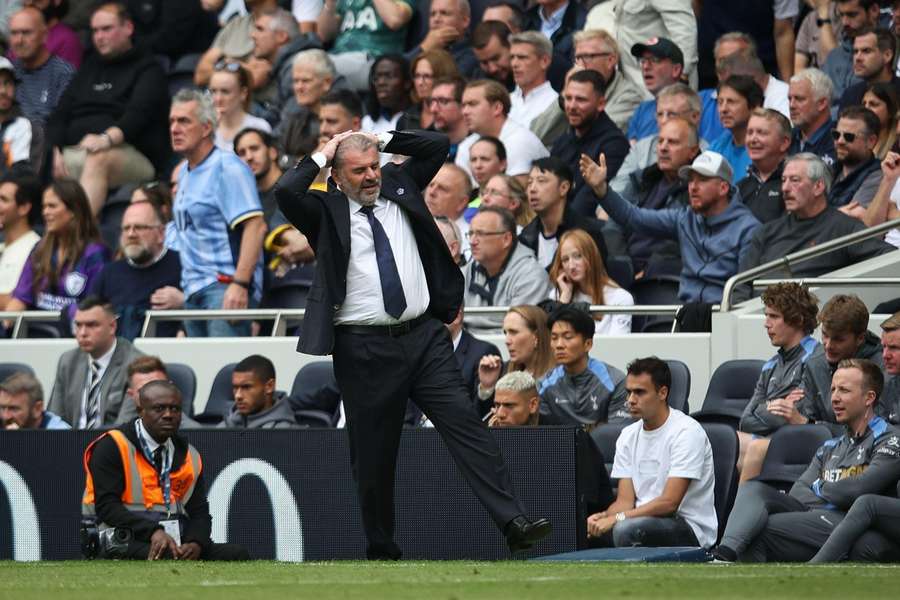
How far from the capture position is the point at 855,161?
42.4 ft

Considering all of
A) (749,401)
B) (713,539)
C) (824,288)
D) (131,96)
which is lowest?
(713,539)

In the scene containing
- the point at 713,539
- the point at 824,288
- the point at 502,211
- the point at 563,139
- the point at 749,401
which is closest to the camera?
the point at 713,539

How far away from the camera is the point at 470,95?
15.0m

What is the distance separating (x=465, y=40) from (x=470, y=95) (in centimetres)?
200

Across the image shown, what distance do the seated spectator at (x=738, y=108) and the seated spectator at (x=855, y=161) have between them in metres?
0.95

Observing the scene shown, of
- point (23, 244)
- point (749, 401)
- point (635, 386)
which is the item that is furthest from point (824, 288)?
Result: point (23, 244)

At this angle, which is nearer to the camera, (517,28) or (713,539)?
(713,539)

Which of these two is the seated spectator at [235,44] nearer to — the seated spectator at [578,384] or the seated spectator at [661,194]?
the seated spectator at [661,194]

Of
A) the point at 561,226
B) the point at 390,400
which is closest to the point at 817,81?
the point at 561,226

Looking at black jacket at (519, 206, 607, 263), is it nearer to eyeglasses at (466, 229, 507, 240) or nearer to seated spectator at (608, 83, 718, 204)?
seated spectator at (608, 83, 718, 204)

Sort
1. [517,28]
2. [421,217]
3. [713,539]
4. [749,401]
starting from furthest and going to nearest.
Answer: [517,28] → [749,401] → [713,539] → [421,217]

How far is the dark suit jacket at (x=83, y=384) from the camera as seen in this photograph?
42.7 ft

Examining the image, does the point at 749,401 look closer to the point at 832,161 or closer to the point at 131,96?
the point at 832,161

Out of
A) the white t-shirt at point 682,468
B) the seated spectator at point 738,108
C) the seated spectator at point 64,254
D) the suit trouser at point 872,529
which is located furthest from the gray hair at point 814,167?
the seated spectator at point 64,254
